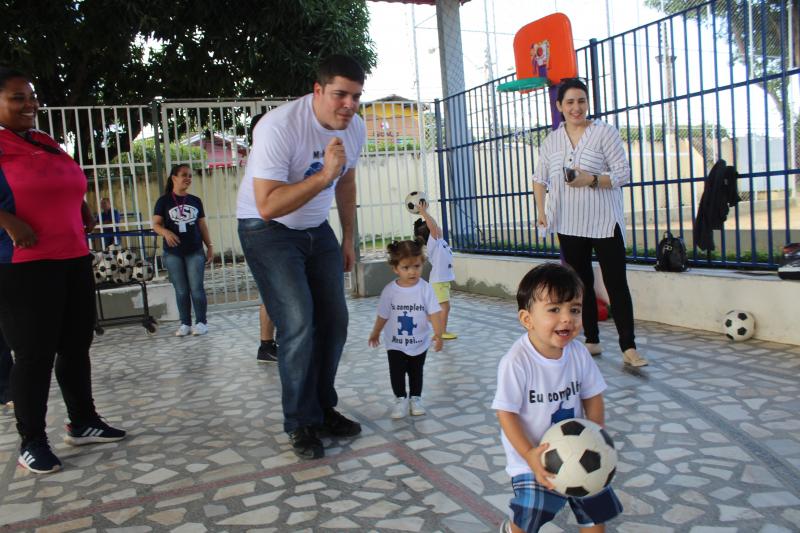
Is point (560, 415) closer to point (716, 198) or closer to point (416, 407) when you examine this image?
point (416, 407)

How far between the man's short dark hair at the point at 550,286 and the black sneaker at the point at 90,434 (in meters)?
2.69

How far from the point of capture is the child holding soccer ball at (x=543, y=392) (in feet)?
6.69

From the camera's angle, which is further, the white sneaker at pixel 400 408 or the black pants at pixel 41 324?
the white sneaker at pixel 400 408

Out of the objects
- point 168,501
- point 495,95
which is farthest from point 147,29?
point 168,501

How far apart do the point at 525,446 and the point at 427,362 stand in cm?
324

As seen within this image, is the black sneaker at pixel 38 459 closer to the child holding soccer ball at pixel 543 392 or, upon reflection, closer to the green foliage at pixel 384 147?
the child holding soccer ball at pixel 543 392

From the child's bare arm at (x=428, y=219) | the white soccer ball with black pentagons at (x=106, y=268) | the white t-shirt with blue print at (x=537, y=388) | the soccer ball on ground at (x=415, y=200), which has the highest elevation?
the soccer ball on ground at (x=415, y=200)

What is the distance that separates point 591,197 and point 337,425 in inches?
91.3

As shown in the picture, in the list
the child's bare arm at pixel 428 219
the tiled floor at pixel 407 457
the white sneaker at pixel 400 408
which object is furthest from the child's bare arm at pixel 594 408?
the child's bare arm at pixel 428 219

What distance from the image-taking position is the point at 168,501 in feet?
9.75

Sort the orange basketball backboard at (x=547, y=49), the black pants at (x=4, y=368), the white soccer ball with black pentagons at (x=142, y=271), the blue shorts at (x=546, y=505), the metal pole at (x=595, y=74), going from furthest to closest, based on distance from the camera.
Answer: the white soccer ball with black pentagons at (x=142, y=271)
the metal pole at (x=595, y=74)
the orange basketball backboard at (x=547, y=49)
the black pants at (x=4, y=368)
the blue shorts at (x=546, y=505)

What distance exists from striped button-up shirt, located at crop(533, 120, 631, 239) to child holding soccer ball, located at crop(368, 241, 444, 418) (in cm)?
135

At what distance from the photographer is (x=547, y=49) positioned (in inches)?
242

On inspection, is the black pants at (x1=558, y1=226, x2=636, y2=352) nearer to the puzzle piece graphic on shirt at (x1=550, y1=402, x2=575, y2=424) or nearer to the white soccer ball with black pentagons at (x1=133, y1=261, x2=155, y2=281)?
the puzzle piece graphic on shirt at (x1=550, y1=402, x2=575, y2=424)
